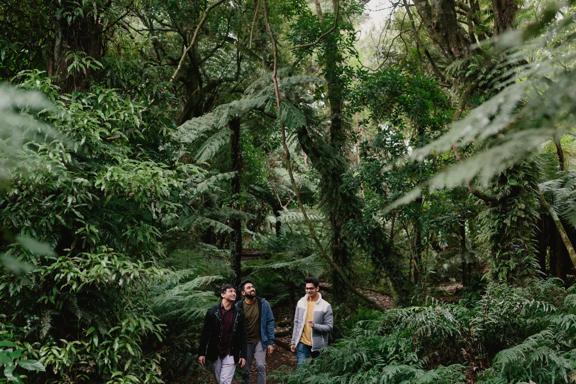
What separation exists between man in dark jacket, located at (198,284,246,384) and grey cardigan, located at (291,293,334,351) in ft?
2.75

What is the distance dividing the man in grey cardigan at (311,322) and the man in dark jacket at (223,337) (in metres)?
0.84

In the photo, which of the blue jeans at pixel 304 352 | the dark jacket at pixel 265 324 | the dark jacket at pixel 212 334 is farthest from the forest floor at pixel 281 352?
the dark jacket at pixel 212 334

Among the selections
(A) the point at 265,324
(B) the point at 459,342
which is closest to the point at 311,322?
(A) the point at 265,324

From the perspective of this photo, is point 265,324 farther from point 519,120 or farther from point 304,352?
point 519,120

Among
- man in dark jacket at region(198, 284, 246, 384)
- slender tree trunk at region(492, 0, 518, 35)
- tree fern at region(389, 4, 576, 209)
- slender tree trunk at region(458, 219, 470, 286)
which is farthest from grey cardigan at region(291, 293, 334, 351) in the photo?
tree fern at region(389, 4, 576, 209)

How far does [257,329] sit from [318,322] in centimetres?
67

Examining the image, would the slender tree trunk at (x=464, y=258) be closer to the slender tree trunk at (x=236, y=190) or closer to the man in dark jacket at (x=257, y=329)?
the slender tree trunk at (x=236, y=190)

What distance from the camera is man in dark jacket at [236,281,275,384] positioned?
5.59 metres

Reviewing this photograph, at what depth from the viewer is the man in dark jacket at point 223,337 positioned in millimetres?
4949

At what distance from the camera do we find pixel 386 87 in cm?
706

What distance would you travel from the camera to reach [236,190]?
9.30 m

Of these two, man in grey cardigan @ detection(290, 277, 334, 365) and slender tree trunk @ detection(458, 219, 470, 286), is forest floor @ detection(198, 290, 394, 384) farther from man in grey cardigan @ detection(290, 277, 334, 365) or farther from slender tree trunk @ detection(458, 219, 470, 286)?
slender tree trunk @ detection(458, 219, 470, 286)

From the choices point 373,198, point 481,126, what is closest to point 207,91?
point 373,198

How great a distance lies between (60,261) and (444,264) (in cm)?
791
